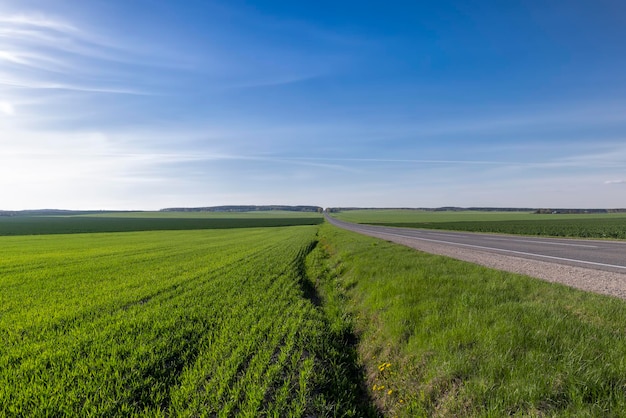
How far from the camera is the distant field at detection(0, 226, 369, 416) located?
4.31 meters

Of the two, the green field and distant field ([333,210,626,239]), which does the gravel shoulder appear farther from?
distant field ([333,210,626,239])

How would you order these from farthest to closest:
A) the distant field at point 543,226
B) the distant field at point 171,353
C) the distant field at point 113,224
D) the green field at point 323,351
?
the distant field at point 113,224 → the distant field at point 543,226 → the distant field at point 171,353 → the green field at point 323,351

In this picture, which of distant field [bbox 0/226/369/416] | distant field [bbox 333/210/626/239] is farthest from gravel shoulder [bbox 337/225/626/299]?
distant field [bbox 333/210/626/239]

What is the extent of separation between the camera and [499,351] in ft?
16.1

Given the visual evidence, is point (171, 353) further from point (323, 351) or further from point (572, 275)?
point (572, 275)

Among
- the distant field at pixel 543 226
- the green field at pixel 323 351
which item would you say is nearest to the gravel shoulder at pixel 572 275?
the green field at pixel 323 351

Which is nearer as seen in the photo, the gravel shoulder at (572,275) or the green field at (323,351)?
the green field at (323,351)

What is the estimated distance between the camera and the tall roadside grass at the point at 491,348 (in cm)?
385

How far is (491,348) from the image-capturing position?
5.00m

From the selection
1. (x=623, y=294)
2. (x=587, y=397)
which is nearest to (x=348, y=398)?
(x=587, y=397)

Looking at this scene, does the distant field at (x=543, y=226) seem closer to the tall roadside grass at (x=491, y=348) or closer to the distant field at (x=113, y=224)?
the tall roadside grass at (x=491, y=348)

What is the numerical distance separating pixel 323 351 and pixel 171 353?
9.88ft

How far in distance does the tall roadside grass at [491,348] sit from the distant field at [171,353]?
881 mm

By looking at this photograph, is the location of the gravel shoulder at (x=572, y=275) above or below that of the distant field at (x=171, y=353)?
above
